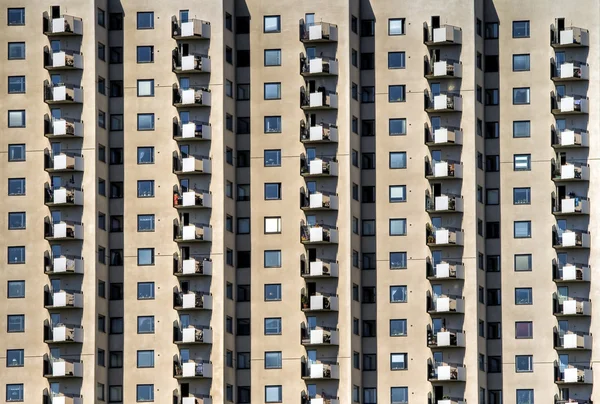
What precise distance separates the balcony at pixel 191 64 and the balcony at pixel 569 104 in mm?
26006

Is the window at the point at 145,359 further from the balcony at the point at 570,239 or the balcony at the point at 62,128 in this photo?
the balcony at the point at 570,239

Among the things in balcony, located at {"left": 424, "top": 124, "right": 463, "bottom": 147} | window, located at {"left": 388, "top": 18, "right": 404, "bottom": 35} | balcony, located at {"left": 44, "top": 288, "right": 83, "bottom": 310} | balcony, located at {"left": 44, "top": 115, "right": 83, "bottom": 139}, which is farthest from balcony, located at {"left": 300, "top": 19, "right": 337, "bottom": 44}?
balcony, located at {"left": 44, "top": 288, "right": 83, "bottom": 310}

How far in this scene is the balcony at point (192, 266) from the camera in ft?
480

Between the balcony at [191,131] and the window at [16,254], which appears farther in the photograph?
the window at [16,254]

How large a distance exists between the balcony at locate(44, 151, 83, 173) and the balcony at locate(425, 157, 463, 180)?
2585 centimetres

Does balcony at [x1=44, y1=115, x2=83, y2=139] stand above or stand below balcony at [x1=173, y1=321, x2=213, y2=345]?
above

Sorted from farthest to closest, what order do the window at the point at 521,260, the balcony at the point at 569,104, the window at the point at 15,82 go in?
the window at the point at 15,82, the window at the point at 521,260, the balcony at the point at 569,104

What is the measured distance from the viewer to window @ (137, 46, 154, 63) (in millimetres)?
150125

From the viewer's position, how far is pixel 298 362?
5758 inches

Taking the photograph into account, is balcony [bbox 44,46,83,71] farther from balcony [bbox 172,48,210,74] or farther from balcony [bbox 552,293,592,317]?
balcony [bbox 552,293,592,317]

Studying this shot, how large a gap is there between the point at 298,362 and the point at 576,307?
20.8 meters

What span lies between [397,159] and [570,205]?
1327 cm

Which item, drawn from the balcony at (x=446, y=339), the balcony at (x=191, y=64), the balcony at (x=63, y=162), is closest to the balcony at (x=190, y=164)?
the balcony at (x=191, y=64)

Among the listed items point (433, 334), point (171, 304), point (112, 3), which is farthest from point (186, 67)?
point (433, 334)
